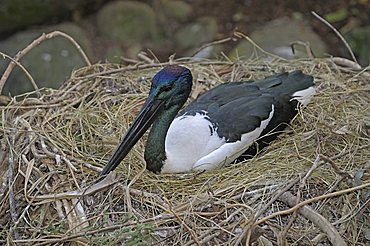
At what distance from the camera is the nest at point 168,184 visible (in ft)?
8.64

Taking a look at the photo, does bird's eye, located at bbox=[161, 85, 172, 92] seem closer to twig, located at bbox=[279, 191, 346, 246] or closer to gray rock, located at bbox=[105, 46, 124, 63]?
twig, located at bbox=[279, 191, 346, 246]

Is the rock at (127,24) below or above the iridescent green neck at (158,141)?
below

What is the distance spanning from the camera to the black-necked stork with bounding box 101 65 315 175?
3121 mm

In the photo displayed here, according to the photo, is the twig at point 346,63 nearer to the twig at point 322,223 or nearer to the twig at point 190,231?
the twig at point 322,223

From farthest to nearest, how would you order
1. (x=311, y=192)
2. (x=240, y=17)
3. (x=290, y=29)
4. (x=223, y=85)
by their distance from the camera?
(x=240, y=17) < (x=290, y=29) < (x=223, y=85) < (x=311, y=192)

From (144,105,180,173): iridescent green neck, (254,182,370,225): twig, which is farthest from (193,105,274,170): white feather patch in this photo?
(254,182,370,225): twig

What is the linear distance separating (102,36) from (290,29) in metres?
1.52

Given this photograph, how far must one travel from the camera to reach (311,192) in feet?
9.34

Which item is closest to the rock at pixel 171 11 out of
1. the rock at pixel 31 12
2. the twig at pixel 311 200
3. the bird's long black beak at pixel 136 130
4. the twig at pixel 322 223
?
the rock at pixel 31 12

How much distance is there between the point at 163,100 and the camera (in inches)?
124

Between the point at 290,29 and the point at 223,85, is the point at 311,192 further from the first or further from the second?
the point at 290,29

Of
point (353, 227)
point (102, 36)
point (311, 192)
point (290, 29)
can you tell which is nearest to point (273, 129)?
point (311, 192)

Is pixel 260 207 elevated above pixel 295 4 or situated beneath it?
elevated above

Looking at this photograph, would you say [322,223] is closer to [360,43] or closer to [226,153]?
[226,153]
